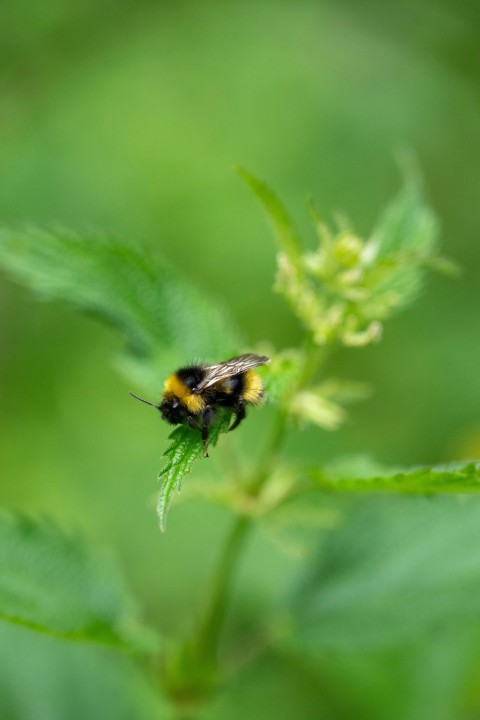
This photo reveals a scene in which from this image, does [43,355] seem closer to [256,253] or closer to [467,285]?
[256,253]

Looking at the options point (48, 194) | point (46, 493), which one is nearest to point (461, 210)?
point (48, 194)

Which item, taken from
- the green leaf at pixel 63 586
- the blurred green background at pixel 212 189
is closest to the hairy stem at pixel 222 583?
the green leaf at pixel 63 586

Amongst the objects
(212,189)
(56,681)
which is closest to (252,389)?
(56,681)

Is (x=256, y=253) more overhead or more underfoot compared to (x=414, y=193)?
more overhead

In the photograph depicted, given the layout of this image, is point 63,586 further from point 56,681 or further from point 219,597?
point 56,681

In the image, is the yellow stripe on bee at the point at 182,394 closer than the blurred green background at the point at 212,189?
Yes

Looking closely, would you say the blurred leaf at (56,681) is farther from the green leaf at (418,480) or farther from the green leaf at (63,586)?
the green leaf at (418,480)
